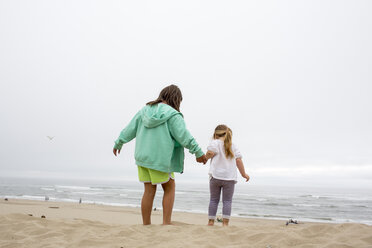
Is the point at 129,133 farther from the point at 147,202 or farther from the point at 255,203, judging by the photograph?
the point at 255,203

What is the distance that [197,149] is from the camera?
4.19 metres

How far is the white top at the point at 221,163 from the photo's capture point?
16.0 feet

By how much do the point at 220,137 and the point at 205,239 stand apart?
2.24m

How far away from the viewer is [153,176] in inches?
163

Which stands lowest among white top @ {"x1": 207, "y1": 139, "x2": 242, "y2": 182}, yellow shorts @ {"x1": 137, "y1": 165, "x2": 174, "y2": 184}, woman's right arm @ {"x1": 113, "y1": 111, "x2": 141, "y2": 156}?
yellow shorts @ {"x1": 137, "y1": 165, "x2": 174, "y2": 184}

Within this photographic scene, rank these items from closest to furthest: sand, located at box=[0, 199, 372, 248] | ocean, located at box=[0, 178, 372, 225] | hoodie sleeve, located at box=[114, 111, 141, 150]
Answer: sand, located at box=[0, 199, 372, 248] → hoodie sleeve, located at box=[114, 111, 141, 150] → ocean, located at box=[0, 178, 372, 225]

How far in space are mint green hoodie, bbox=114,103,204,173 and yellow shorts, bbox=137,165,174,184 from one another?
0.32 ft

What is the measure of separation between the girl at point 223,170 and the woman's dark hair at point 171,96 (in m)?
0.93

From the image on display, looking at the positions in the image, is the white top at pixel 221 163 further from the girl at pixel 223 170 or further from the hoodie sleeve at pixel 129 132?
the hoodie sleeve at pixel 129 132

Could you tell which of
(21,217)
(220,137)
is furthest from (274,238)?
(21,217)

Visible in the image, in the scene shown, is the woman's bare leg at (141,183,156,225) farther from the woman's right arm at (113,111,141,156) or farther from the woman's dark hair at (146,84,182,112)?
the woman's dark hair at (146,84,182,112)

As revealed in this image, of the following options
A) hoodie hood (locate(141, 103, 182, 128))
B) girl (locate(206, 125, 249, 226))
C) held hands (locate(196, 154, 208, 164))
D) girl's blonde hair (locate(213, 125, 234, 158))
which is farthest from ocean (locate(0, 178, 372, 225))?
hoodie hood (locate(141, 103, 182, 128))

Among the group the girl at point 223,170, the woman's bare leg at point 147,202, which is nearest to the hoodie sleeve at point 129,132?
the woman's bare leg at point 147,202

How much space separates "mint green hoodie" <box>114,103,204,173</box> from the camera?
411 centimetres
